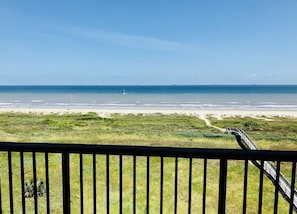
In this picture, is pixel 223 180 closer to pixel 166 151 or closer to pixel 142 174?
pixel 166 151

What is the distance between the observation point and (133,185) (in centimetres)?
211

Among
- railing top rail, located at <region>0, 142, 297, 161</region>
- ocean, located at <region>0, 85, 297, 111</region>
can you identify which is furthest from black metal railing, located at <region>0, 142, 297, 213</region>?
ocean, located at <region>0, 85, 297, 111</region>

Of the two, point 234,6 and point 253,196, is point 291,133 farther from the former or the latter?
point 253,196

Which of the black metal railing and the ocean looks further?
the ocean

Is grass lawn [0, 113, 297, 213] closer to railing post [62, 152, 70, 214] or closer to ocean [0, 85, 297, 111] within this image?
railing post [62, 152, 70, 214]

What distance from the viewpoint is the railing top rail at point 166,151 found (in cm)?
176

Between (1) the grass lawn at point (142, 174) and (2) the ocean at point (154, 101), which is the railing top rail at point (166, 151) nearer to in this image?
(1) the grass lawn at point (142, 174)

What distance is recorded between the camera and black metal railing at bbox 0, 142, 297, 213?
6.18ft

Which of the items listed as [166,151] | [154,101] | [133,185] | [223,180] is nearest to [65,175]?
[133,185]

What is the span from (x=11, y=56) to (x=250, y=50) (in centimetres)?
5052

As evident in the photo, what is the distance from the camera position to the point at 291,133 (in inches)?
638

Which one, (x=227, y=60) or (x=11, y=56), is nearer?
(x=11, y=56)

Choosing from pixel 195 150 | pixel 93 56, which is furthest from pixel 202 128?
pixel 93 56

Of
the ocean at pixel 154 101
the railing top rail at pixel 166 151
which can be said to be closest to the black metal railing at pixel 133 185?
the railing top rail at pixel 166 151
